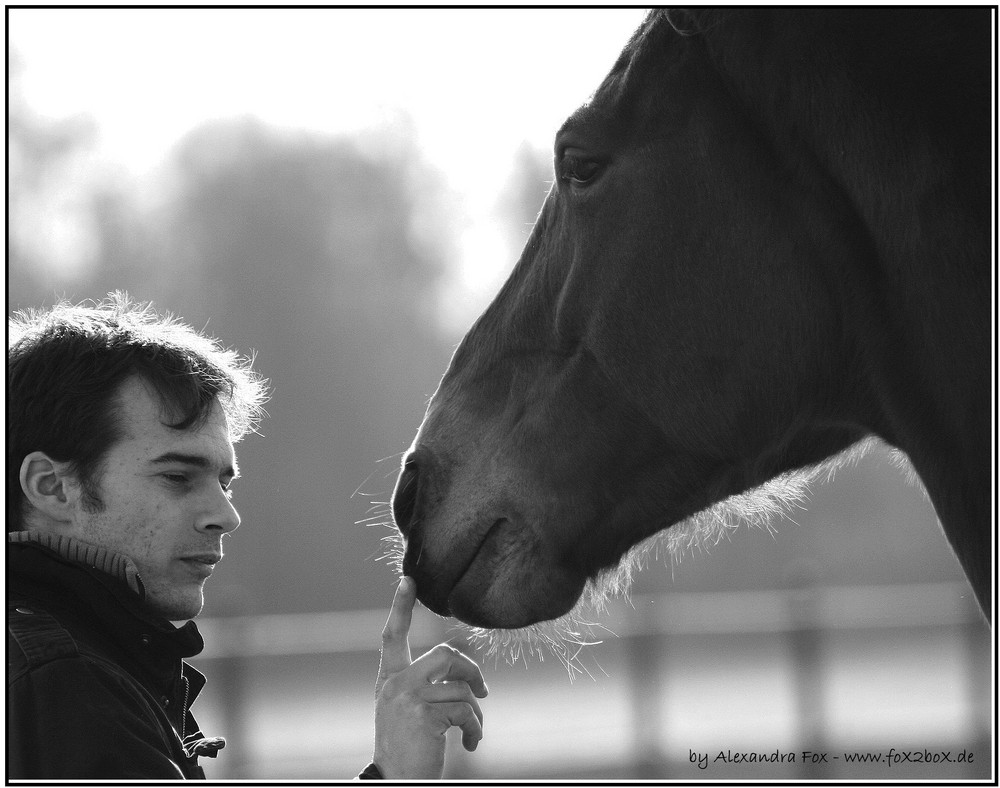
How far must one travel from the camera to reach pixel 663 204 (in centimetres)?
231

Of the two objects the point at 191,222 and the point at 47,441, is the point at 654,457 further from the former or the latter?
the point at 191,222

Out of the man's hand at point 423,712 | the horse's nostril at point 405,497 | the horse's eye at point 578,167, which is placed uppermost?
the horse's eye at point 578,167

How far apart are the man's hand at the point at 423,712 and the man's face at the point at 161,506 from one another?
1.86 feet

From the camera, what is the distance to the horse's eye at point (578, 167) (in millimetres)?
2391

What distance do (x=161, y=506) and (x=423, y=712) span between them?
0.77 metres

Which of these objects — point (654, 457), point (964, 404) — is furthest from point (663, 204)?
point (964, 404)

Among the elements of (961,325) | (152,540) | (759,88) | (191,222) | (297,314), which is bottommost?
(152,540)

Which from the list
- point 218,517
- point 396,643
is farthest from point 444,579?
point 218,517

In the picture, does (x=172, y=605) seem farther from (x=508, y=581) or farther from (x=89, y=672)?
(x=508, y=581)

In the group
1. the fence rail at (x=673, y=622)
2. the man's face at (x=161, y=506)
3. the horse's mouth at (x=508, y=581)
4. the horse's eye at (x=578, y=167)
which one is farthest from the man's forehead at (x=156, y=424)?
the fence rail at (x=673, y=622)

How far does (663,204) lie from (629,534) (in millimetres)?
785

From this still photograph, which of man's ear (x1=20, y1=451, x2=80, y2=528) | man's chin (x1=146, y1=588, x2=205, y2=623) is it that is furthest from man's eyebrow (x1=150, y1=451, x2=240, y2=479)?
man's chin (x1=146, y1=588, x2=205, y2=623)

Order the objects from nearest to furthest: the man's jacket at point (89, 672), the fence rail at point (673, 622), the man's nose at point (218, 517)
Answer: the man's jacket at point (89, 672)
the man's nose at point (218, 517)
the fence rail at point (673, 622)

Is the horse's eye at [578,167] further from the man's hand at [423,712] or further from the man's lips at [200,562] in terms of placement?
the man's lips at [200,562]
